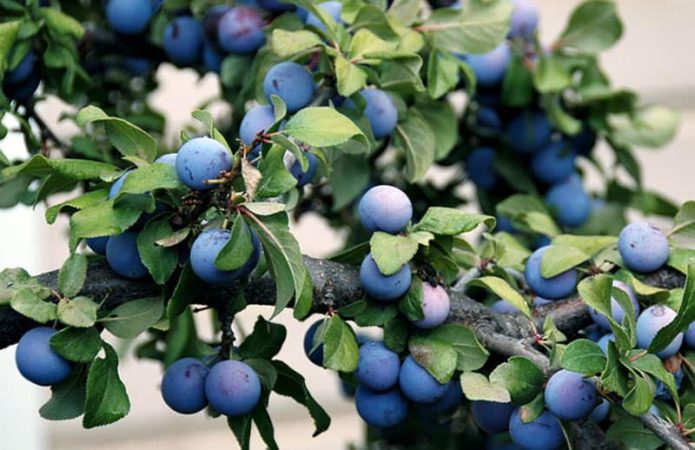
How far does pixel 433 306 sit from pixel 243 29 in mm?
289

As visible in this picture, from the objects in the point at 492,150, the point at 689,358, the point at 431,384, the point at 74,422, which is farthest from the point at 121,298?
the point at 74,422

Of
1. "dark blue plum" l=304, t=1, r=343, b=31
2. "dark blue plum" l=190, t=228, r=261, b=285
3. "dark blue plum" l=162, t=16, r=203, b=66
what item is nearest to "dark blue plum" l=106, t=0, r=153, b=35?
"dark blue plum" l=162, t=16, r=203, b=66

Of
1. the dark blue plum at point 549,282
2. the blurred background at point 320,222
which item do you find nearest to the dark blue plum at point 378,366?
the dark blue plum at point 549,282

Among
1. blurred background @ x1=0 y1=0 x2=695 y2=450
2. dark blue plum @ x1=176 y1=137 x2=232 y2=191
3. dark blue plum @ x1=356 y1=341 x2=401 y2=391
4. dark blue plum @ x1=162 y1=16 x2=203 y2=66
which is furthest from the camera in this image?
blurred background @ x1=0 y1=0 x2=695 y2=450

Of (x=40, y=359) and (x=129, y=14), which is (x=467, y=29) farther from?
(x=40, y=359)

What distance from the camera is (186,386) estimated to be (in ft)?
2.18

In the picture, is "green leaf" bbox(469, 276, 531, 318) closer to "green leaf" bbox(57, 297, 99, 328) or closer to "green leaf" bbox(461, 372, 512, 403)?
"green leaf" bbox(461, 372, 512, 403)

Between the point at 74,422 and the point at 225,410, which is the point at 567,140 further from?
the point at 74,422

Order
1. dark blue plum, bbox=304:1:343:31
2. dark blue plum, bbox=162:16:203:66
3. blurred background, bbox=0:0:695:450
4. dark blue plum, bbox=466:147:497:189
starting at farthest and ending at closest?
blurred background, bbox=0:0:695:450
dark blue plum, bbox=466:147:497:189
dark blue plum, bbox=162:16:203:66
dark blue plum, bbox=304:1:343:31

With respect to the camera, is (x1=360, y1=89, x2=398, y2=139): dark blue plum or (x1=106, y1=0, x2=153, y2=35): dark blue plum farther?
(x1=106, y1=0, x2=153, y2=35): dark blue plum

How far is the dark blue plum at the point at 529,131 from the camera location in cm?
98

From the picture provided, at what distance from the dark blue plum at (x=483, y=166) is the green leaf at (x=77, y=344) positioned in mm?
468

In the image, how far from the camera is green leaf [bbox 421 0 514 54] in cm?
81

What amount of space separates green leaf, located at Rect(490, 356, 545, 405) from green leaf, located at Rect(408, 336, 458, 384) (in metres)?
0.03
